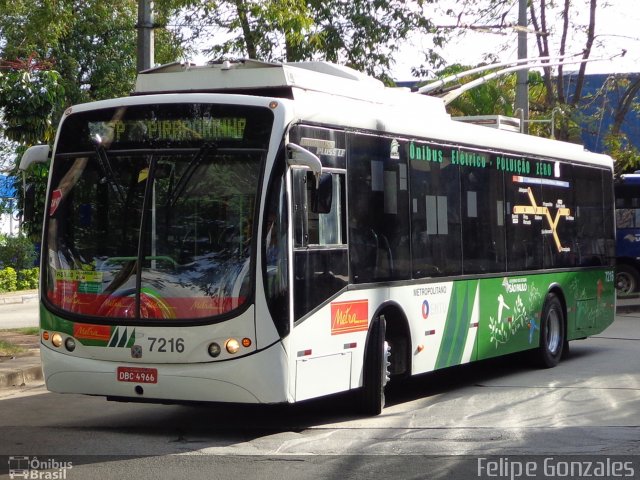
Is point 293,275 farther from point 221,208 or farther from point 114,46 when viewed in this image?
point 114,46

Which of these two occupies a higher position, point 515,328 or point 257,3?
point 257,3

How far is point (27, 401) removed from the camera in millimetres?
12406

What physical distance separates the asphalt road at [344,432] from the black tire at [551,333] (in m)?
1.15

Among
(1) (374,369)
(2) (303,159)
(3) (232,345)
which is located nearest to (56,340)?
(3) (232,345)

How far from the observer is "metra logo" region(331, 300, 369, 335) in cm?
1027

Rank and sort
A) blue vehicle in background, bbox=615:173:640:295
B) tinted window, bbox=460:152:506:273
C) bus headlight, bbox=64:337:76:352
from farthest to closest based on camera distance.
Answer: blue vehicle in background, bbox=615:173:640:295 < tinted window, bbox=460:152:506:273 < bus headlight, bbox=64:337:76:352

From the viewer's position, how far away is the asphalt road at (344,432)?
8.62 m

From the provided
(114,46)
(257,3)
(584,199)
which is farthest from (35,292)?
(584,199)

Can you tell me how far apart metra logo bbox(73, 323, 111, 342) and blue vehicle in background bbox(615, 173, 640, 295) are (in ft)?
68.1

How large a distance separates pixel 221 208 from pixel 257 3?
9.11 metres

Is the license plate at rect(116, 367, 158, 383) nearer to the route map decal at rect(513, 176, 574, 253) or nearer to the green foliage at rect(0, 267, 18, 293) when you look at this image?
the route map decal at rect(513, 176, 574, 253)

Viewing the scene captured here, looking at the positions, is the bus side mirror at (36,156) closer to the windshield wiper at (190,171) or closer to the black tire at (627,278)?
the windshield wiper at (190,171)

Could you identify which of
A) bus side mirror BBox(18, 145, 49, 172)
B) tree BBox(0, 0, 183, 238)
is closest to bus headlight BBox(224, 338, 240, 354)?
bus side mirror BBox(18, 145, 49, 172)

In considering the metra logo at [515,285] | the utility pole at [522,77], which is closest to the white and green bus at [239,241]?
the metra logo at [515,285]
